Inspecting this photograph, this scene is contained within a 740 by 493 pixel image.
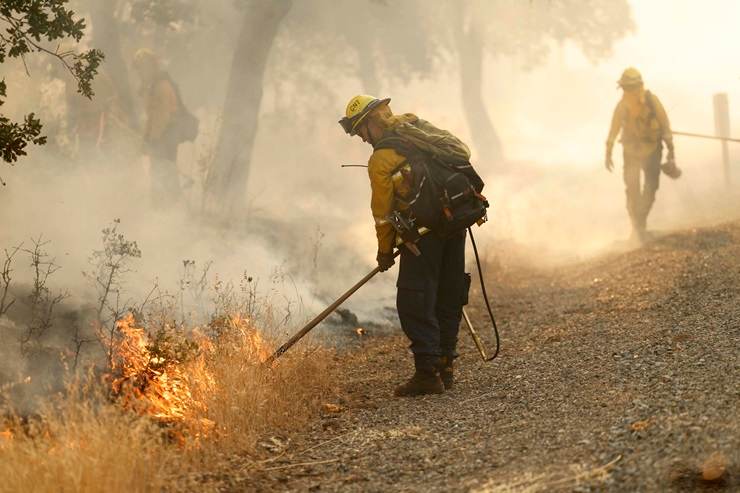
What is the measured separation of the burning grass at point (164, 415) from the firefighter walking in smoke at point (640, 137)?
6656 millimetres

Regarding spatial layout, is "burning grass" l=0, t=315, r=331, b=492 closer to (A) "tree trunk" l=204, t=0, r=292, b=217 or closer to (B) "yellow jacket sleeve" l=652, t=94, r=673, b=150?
(B) "yellow jacket sleeve" l=652, t=94, r=673, b=150

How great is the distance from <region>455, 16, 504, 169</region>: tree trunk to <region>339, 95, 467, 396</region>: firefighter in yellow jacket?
65.8ft

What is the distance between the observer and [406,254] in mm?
6156

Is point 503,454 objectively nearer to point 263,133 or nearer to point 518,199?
point 518,199

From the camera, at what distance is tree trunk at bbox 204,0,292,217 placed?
1435 cm

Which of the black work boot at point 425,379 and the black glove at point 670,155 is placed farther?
the black glove at point 670,155

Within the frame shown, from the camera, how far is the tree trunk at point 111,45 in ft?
53.6

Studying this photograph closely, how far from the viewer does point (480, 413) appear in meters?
5.40

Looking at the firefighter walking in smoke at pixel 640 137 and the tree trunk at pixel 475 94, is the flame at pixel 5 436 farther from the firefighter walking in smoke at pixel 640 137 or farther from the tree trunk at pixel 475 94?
the tree trunk at pixel 475 94

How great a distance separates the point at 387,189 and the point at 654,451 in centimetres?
249

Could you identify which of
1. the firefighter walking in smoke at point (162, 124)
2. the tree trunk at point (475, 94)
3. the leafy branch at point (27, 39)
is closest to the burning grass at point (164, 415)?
the leafy branch at point (27, 39)

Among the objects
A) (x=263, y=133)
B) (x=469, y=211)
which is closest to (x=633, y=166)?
(x=469, y=211)

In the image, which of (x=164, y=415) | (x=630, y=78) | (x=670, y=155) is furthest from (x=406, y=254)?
(x=670, y=155)

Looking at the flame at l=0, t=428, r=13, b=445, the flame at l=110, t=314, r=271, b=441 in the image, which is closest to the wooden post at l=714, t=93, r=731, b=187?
the flame at l=110, t=314, r=271, b=441
